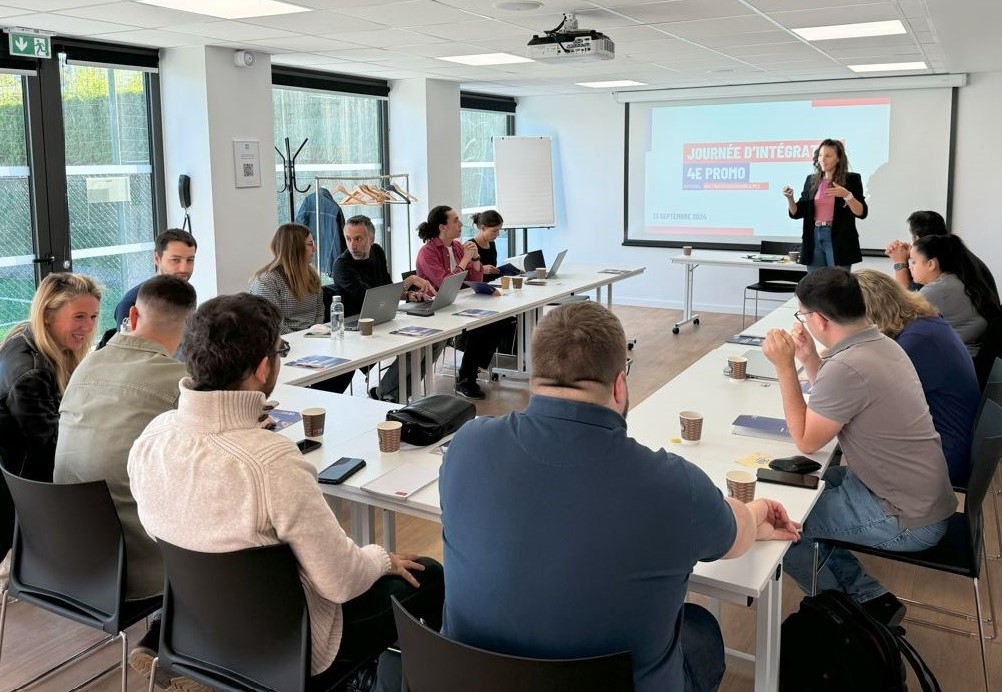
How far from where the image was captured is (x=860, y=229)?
943 cm

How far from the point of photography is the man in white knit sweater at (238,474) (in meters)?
1.82

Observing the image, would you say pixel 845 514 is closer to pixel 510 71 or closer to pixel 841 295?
pixel 841 295

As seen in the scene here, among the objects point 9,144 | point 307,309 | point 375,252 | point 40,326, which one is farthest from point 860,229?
point 40,326

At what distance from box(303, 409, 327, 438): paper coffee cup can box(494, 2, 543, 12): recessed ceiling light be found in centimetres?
263

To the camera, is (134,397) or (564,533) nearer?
(564,533)

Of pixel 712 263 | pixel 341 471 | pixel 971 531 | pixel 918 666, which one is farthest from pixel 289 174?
pixel 918 666

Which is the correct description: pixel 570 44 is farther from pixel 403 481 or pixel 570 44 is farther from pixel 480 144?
pixel 480 144

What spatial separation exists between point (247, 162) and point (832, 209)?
4462 mm

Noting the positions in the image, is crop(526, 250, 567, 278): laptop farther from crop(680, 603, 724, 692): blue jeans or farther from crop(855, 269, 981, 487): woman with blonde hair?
crop(680, 603, 724, 692): blue jeans

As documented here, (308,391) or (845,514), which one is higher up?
(308,391)

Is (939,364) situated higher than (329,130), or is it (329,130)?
(329,130)

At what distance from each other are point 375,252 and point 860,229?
5891 mm

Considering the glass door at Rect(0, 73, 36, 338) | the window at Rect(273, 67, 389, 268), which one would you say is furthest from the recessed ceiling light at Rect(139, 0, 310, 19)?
the window at Rect(273, 67, 389, 268)

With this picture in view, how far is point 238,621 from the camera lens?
1918 mm
